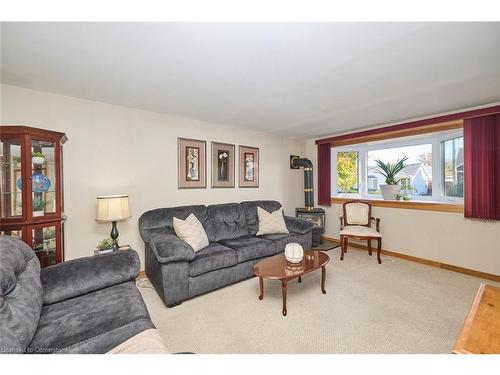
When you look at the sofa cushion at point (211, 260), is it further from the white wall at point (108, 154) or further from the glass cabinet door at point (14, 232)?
the glass cabinet door at point (14, 232)

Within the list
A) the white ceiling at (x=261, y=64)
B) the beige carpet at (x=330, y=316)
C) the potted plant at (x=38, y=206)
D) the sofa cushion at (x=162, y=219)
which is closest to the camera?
the white ceiling at (x=261, y=64)

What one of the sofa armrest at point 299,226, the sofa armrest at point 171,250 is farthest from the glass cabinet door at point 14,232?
the sofa armrest at point 299,226

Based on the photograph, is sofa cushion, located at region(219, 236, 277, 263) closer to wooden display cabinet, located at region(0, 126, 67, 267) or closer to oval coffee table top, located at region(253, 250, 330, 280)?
oval coffee table top, located at region(253, 250, 330, 280)

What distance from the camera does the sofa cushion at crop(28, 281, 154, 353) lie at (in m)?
1.05

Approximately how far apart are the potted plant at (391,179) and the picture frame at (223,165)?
2816 millimetres

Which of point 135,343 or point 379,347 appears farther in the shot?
point 379,347

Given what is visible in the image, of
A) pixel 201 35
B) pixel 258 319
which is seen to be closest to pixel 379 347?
pixel 258 319

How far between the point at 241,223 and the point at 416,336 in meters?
2.39

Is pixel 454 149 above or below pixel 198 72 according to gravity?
below

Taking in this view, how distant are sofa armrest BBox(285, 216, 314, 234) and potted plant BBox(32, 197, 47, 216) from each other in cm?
313

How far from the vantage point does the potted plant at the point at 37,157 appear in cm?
203

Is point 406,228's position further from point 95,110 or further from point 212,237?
point 95,110
